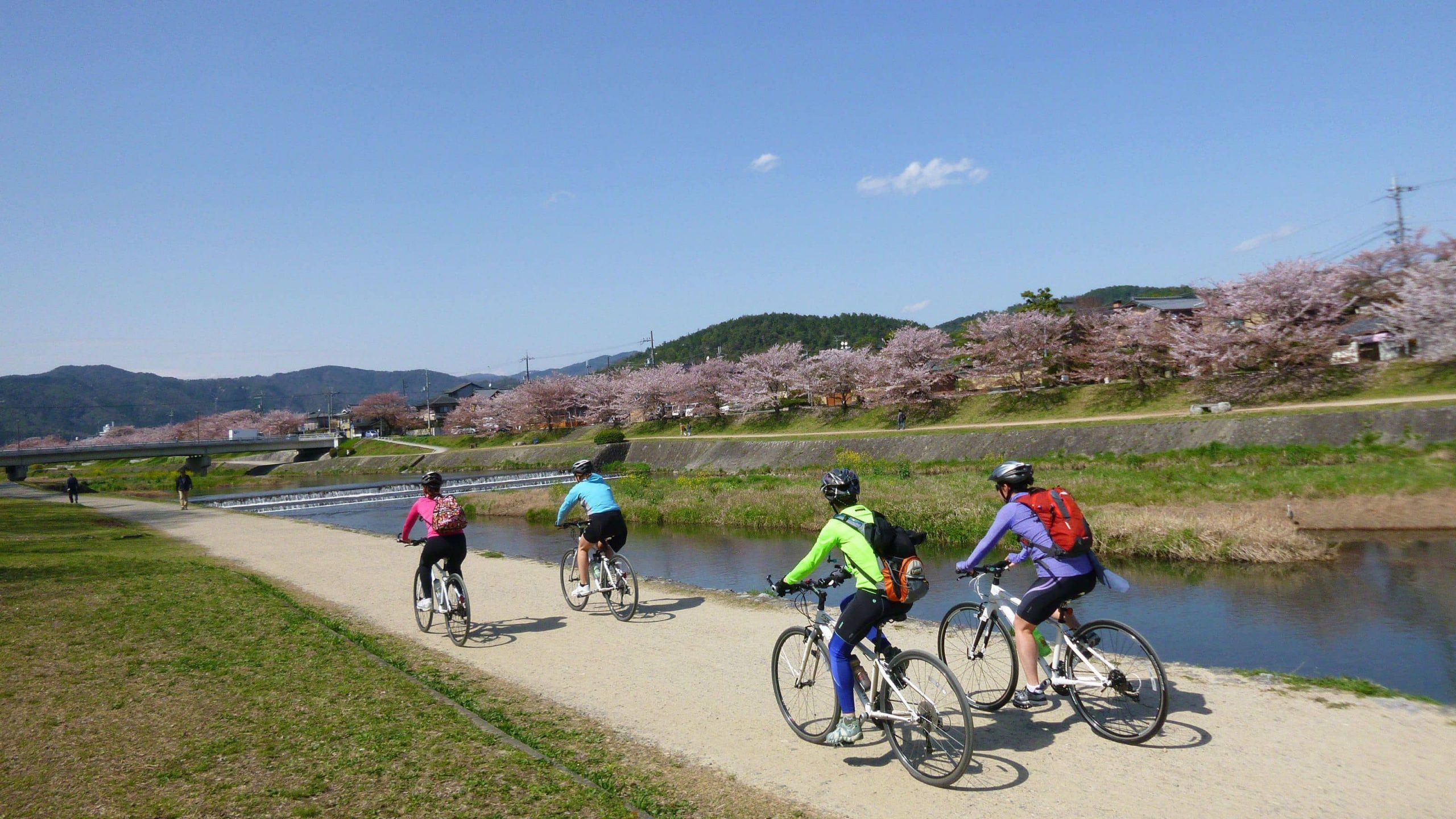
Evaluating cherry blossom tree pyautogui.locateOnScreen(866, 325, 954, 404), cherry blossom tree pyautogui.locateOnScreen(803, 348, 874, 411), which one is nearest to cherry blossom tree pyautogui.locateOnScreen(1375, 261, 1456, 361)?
cherry blossom tree pyautogui.locateOnScreen(866, 325, 954, 404)

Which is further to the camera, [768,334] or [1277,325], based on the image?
[768,334]

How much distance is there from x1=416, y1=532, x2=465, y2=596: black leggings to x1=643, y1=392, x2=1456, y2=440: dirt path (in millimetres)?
26770

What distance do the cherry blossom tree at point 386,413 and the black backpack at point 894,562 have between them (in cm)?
10861

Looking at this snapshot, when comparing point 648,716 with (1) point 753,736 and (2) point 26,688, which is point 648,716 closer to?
(1) point 753,736

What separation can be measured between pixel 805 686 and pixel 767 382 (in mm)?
53199

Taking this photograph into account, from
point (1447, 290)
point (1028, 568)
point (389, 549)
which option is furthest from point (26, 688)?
point (1447, 290)

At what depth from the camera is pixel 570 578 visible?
32.3 ft

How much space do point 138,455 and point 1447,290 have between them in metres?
75.0

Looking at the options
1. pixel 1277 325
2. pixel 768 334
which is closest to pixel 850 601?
pixel 1277 325

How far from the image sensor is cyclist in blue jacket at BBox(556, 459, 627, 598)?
28.7ft

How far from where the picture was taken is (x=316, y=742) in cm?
503

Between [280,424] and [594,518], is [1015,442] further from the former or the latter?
[280,424]

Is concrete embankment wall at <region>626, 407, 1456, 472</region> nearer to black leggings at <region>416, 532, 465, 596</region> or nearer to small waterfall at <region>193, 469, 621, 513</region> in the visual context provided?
small waterfall at <region>193, 469, 621, 513</region>

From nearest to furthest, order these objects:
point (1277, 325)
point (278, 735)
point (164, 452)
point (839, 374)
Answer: point (278, 735) < point (1277, 325) < point (839, 374) < point (164, 452)
